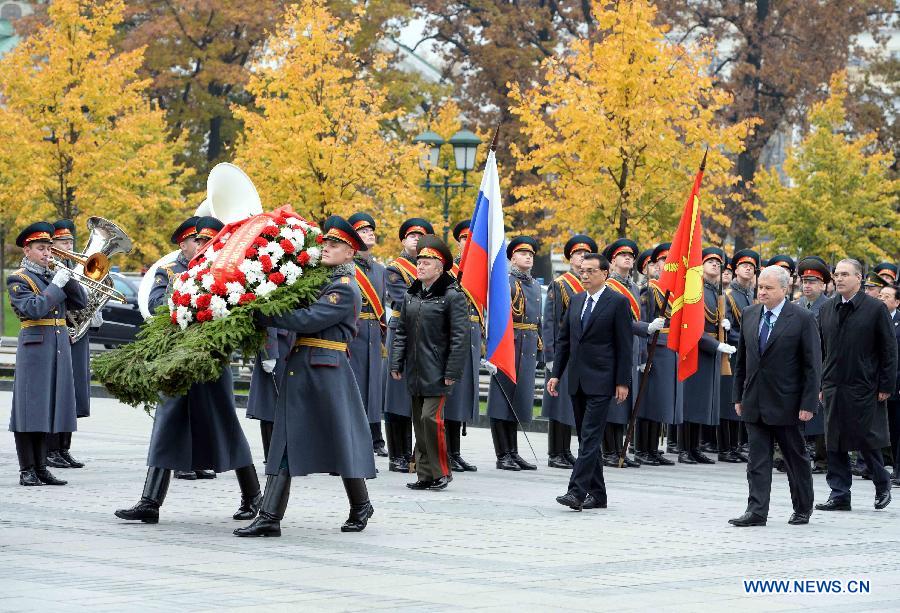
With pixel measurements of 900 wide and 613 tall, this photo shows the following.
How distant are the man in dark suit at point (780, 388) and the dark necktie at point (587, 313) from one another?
49.0 inches

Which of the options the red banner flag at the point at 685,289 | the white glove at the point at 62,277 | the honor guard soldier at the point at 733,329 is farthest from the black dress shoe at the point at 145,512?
the honor guard soldier at the point at 733,329

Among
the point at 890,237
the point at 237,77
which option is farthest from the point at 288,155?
the point at 890,237

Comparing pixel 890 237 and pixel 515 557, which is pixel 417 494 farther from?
pixel 890 237

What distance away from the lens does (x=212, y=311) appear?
10.4 meters

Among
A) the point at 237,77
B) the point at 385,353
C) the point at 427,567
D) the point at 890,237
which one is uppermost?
the point at 237,77

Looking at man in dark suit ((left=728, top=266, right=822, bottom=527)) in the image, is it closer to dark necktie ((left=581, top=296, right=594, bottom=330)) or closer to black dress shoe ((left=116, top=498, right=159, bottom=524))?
dark necktie ((left=581, top=296, right=594, bottom=330))

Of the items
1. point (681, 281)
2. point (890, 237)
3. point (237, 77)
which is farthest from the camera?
point (237, 77)

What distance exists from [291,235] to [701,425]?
9224mm

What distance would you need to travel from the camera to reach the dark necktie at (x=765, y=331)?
1202 centimetres

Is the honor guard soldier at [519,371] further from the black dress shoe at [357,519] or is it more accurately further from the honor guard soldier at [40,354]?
the black dress shoe at [357,519]

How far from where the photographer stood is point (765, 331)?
39.5ft

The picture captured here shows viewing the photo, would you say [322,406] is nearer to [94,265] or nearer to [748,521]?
[748,521]

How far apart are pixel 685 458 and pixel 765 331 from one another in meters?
5.54

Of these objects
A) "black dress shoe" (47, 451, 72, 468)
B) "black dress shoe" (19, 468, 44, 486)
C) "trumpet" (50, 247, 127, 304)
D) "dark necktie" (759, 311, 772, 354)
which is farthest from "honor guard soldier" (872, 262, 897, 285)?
"black dress shoe" (19, 468, 44, 486)
